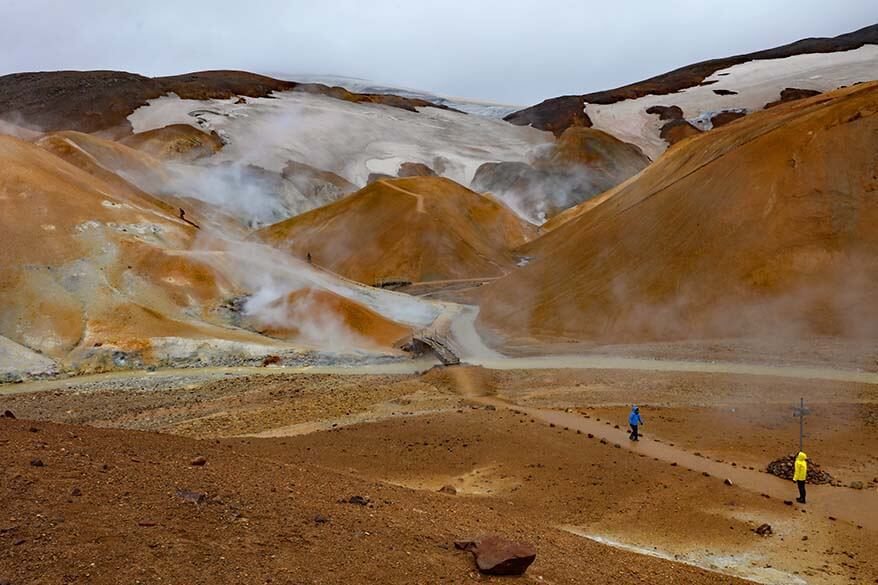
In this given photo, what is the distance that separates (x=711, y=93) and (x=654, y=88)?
15.2 metres

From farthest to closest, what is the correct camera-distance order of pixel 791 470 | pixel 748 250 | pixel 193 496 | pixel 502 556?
pixel 748 250 → pixel 791 470 → pixel 193 496 → pixel 502 556

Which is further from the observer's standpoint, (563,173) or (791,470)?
(563,173)

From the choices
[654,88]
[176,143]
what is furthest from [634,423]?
[654,88]

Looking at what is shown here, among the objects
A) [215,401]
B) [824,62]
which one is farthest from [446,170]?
[215,401]

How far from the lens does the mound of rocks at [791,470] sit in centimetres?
1563

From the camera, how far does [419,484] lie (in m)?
15.5

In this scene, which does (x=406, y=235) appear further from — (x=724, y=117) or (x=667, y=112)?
(x=667, y=112)

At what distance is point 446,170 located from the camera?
114125 mm

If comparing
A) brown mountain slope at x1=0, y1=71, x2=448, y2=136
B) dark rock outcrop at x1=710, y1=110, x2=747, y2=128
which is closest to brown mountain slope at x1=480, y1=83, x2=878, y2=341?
brown mountain slope at x1=0, y1=71, x2=448, y2=136

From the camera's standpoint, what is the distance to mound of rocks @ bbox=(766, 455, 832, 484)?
15632 millimetres

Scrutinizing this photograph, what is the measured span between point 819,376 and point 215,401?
20249 mm

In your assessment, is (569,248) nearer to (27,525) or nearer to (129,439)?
(129,439)

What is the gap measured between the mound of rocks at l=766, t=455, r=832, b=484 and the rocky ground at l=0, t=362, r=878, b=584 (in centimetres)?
53

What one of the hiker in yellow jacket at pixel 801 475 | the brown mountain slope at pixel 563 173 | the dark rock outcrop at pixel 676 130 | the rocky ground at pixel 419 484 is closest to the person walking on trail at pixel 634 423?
the rocky ground at pixel 419 484
